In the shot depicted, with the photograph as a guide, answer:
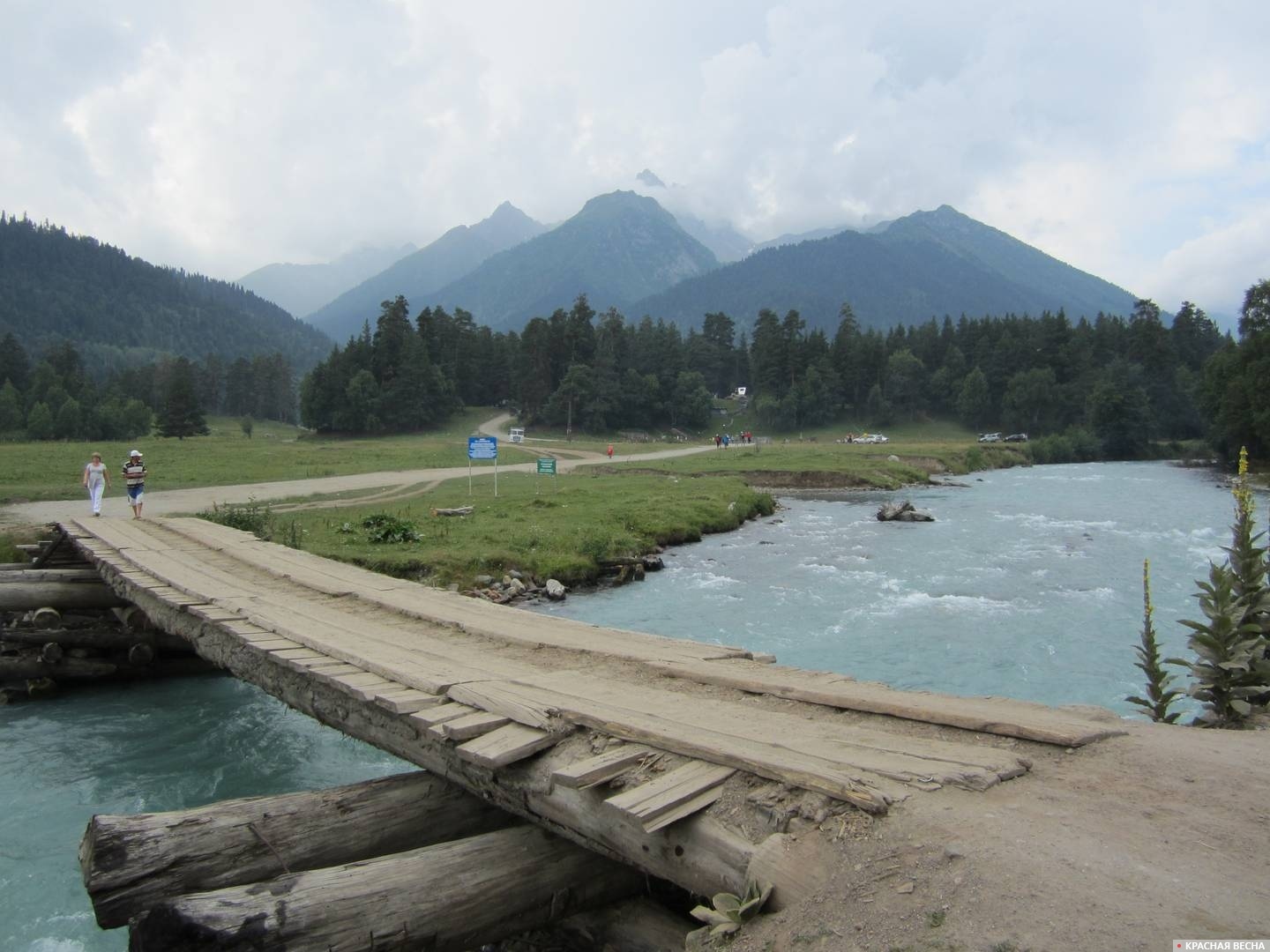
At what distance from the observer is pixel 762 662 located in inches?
329

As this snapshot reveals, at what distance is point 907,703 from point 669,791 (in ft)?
7.64

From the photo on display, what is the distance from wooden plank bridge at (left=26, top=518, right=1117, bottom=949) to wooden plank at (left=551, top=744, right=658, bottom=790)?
0.04 ft

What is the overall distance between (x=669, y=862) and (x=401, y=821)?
2.55 meters

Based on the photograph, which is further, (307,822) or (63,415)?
(63,415)

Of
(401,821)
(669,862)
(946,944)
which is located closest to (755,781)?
(669,862)

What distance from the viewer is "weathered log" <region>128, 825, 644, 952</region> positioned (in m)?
4.18

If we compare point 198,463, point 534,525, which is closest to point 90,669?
point 534,525

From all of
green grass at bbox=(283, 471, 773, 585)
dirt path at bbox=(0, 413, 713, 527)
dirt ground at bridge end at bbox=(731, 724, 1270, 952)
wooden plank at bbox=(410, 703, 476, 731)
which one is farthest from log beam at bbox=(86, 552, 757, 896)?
dirt path at bbox=(0, 413, 713, 527)

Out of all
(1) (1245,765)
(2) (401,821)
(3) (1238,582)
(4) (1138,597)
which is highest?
(3) (1238,582)

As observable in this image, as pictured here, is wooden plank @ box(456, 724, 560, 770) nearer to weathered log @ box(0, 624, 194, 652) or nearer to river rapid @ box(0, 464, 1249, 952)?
river rapid @ box(0, 464, 1249, 952)

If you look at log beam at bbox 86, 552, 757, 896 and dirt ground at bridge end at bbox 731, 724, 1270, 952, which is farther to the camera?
log beam at bbox 86, 552, 757, 896

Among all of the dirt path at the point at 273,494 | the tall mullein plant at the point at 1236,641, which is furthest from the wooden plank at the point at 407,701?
the dirt path at the point at 273,494

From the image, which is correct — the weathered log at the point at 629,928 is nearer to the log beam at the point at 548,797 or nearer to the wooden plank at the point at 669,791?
the log beam at the point at 548,797

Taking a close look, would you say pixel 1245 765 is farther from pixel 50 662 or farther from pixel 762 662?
pixel 50 662
